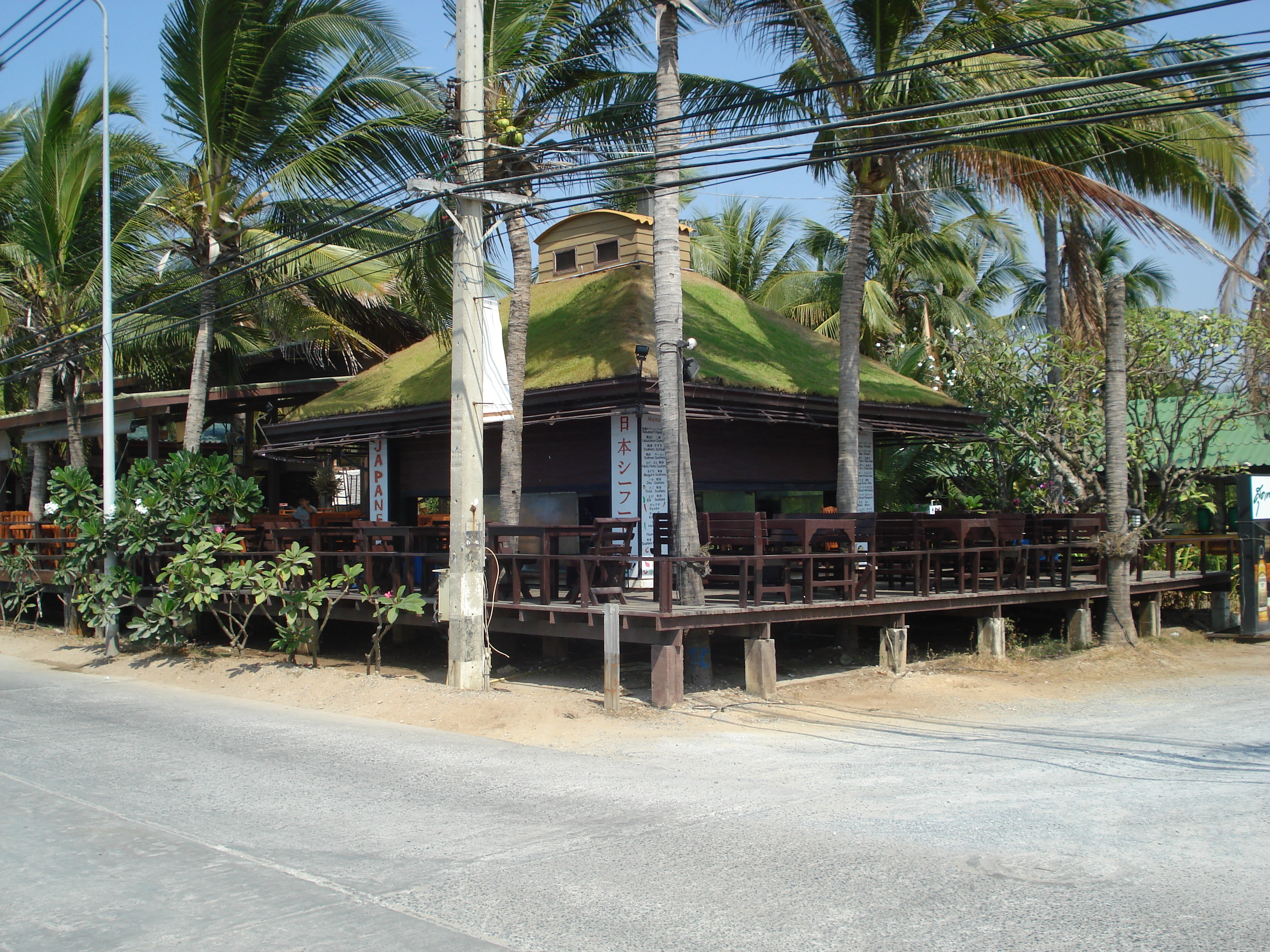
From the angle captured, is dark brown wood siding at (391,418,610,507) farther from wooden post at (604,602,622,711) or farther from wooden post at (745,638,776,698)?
wooden post at (604,602,622,711)

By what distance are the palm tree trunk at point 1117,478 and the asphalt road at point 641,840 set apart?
17.2 feet

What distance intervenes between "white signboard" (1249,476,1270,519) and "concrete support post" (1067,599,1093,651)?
3.06 metres

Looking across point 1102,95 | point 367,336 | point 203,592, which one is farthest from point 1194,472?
point 367,336

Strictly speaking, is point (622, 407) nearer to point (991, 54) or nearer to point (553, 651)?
point (553, 651)

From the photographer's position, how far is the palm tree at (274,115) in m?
16.0

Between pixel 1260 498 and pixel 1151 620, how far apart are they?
264 cm

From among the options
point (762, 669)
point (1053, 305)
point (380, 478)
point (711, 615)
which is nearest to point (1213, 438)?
point (1053, 305)

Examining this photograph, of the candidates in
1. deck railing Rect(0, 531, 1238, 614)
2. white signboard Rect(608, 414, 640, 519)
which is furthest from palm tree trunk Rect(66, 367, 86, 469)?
white signboard Rect(608, 414, 640, 519)

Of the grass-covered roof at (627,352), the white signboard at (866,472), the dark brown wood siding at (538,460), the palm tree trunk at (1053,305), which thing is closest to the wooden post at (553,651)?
the dark brown wood siding at (538,460)

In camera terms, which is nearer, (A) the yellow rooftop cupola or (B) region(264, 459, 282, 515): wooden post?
(A) the yellow rooftop cupola

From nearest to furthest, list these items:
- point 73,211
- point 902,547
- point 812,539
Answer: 1. point 812,539
2. point 902,547
3. point 73,211

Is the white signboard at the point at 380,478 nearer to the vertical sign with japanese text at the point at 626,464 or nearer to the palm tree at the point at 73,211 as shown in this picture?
the palm tree at the point at 73,211

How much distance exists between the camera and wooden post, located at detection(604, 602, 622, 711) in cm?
1119

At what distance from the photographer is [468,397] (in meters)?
12.2
